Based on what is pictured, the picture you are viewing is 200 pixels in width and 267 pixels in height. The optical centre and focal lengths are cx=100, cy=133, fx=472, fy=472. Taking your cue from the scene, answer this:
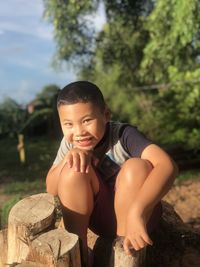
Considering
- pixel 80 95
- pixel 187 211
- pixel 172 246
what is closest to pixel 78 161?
pixel 80 95

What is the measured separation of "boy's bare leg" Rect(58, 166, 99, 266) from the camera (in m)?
1.98

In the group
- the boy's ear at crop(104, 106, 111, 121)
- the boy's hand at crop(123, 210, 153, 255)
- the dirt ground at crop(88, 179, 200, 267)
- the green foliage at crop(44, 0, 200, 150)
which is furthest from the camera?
the green foliage at crop(44, 0, 200, 150)

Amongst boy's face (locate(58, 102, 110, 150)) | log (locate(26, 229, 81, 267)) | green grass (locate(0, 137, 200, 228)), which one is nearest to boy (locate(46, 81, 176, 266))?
boy's face (locate(58, 102, 110, 150))

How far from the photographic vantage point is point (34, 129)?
14094 mm

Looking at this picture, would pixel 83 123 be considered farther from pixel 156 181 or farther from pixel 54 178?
pixel 156 181

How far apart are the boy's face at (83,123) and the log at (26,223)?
1.09ft

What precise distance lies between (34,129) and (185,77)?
22.4 feet

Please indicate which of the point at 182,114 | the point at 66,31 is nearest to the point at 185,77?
the point at 182,114

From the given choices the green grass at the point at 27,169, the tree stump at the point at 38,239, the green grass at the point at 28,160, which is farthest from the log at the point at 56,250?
the green grass at the point at 28,160

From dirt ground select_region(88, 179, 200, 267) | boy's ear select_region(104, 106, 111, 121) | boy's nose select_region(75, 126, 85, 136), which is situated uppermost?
boy's ear select_region(104, 106, 111, 121)

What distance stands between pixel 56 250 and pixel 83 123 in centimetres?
56

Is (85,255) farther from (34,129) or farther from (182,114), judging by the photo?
(34,129)

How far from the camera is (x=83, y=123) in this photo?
2084 millimetres

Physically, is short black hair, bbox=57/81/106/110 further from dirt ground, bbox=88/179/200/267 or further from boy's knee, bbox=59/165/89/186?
dirt ground, bbox=88/179/200/267
